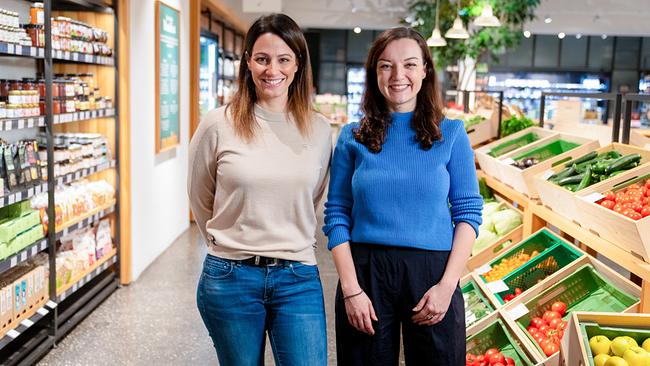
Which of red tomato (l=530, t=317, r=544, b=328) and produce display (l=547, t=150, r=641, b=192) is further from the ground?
produce display (l=547, t=150, r=641, b=192)

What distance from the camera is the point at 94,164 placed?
17.6 feet

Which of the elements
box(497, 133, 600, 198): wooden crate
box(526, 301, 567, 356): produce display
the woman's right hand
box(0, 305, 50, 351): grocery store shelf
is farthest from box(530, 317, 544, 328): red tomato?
box(0, 305, 50, 351): grocery store shelf

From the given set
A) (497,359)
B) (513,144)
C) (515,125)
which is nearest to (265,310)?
(497,359)

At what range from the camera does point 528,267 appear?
3.97m

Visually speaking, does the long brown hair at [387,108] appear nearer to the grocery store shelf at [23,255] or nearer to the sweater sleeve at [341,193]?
the sweater sleeve at [341,193]

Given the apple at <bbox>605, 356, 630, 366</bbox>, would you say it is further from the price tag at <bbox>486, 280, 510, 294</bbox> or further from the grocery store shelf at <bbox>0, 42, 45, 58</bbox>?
the grocery store shelf at <bbox>0, 42, 45, 58</bbox>

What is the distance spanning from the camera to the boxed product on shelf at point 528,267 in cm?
384

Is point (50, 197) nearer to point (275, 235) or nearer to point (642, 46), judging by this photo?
point (275, 235)

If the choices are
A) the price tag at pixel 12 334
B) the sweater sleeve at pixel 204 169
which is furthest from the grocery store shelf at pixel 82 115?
the sweater sleeve at pixel 204 169

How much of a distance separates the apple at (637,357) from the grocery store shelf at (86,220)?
3487 millimetres

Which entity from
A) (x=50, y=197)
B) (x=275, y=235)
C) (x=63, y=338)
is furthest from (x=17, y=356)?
(x=275, y=235)

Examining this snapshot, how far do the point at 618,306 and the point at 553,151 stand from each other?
214 centimetres

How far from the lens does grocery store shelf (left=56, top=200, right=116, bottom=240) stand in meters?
4.75

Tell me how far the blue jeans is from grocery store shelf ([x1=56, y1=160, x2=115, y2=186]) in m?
2.72
